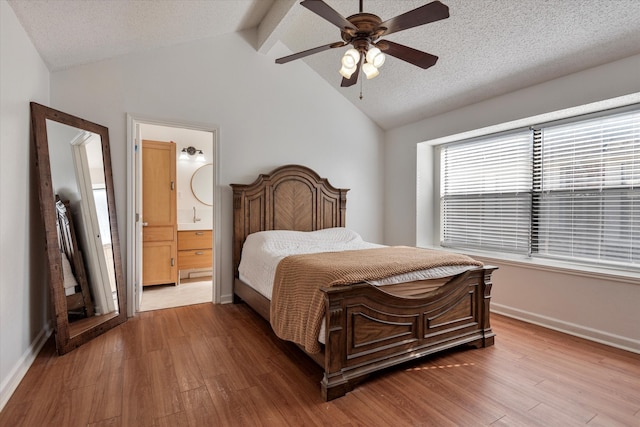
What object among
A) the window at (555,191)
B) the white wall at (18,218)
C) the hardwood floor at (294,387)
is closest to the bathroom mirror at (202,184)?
the white wall at (18,218)

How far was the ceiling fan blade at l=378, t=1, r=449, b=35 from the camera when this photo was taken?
1.60 metres

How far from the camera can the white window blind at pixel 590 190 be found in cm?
274

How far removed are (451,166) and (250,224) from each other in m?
2.75

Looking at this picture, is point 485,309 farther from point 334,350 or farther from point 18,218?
point 18,218

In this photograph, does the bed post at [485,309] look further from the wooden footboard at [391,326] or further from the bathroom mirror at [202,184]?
the bathroom mirror at [202,184]

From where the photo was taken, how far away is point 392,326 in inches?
84.7

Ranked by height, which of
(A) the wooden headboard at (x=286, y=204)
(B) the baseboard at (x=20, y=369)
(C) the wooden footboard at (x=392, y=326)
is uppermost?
(A) the wooden headboard at (x=286, y=204)

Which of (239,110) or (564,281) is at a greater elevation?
(239,110)

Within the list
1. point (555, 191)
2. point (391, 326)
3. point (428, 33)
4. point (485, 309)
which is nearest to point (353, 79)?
point (428, 33)

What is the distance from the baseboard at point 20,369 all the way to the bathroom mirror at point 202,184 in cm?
282

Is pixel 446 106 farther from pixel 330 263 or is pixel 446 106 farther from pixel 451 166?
pixel 330 263

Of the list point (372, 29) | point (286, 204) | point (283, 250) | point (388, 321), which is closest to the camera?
point (372, 29)

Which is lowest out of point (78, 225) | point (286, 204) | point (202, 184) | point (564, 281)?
point (564, 281)

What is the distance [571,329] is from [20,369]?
4.23 metres
